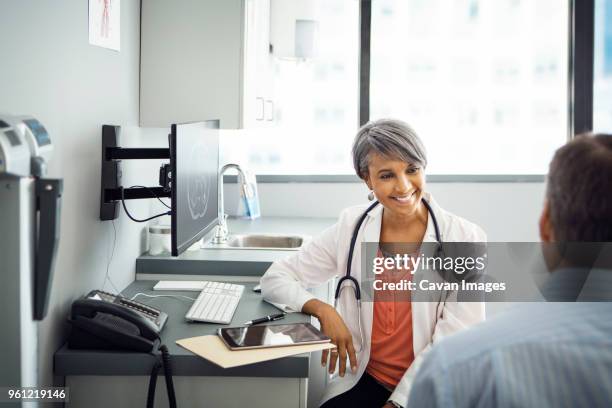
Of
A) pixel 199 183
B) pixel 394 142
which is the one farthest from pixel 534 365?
pixel 199 183

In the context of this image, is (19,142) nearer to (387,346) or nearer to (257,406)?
(257,406)

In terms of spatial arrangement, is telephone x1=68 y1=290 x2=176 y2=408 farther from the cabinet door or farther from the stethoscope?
the cabinet door

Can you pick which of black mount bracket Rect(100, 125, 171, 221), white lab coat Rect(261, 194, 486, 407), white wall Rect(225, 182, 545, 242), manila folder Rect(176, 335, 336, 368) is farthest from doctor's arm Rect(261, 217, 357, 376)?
white wall Rect(225, 182, 545, 242)

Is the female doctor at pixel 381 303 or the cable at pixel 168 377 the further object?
the female doctor at pixel 381 303

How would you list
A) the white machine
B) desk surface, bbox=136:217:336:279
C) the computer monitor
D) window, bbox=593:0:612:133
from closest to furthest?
1. the white machine
2. the computer monitor
3. desk surface, bbox=136:217:336:279
4. window, bbox=593:0:612:133

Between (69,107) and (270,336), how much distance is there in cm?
78

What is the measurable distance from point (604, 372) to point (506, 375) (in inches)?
4.0

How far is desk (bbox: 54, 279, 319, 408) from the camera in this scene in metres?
1.59

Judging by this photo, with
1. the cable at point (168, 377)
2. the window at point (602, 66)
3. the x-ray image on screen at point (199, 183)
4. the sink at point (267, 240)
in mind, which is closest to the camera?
the cable at point (168, 377)

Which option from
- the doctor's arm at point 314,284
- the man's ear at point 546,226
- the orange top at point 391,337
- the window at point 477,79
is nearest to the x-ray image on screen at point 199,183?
the doctor's arm at point 314,284

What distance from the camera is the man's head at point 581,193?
29.8 inches

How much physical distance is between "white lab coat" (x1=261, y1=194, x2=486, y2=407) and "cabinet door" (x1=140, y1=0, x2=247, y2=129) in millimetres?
802

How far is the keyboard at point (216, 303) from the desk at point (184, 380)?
20 cm

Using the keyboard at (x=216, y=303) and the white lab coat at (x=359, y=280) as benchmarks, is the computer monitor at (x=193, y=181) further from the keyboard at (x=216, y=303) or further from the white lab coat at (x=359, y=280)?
the white lab coat at (x=359, y=280)
